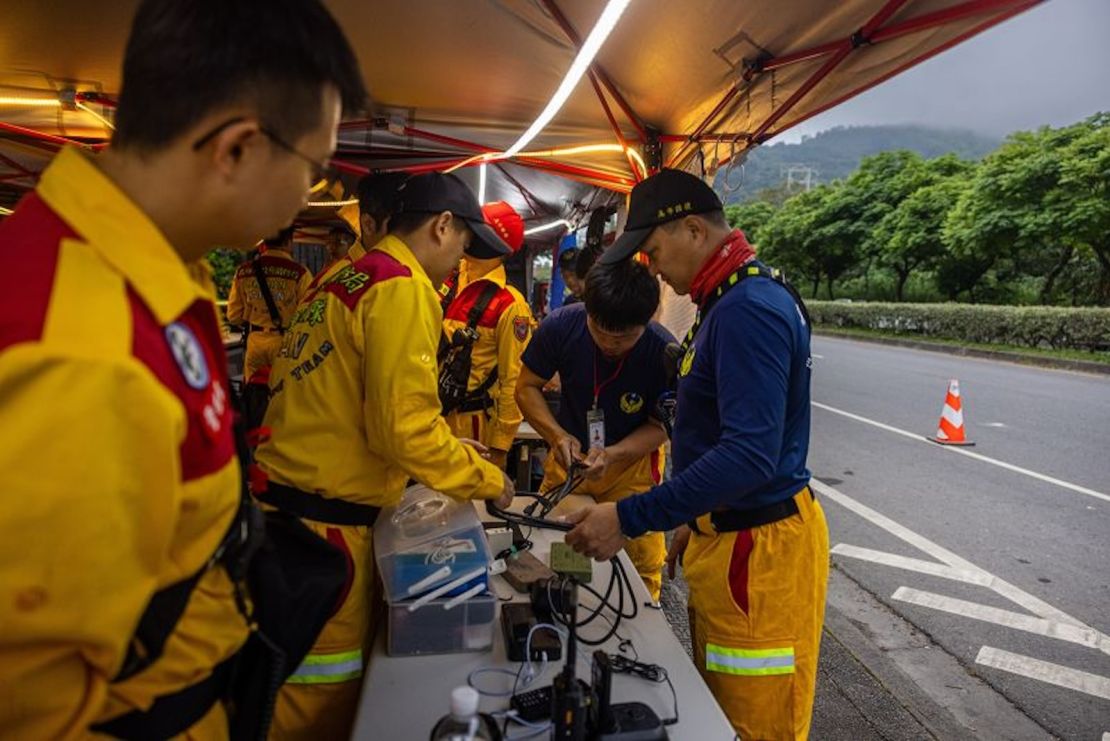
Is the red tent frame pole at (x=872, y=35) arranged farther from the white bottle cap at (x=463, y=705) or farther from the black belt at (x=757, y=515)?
the white bottle cap at (x=463, y=705)

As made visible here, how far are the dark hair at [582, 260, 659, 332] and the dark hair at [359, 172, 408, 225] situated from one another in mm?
843

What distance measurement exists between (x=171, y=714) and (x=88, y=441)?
0.58 meters

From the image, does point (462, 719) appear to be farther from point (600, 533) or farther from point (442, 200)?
point (442, 200)

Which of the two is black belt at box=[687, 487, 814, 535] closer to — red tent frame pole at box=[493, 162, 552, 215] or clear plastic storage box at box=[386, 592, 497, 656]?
clear plastic storage box at box=[386, 592, 497, 656]

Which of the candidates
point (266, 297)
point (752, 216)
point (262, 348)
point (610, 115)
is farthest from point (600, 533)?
point (752, 216)

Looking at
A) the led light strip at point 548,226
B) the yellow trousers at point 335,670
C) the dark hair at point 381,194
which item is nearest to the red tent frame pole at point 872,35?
the dark hair at point 381,194

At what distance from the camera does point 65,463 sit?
0.65 metres

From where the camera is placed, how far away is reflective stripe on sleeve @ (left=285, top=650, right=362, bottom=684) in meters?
1.78

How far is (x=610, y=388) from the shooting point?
3.02 m

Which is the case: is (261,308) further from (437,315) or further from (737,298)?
(737,298)

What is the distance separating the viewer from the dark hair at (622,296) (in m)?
2.69

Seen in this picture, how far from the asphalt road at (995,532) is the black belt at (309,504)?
296 centimetres

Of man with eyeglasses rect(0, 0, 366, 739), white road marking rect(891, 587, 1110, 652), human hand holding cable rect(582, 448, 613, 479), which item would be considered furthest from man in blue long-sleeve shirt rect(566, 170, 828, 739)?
white road marking rect(891, 587, 1110, 652)

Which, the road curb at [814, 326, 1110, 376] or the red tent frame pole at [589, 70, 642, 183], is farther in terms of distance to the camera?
the road curb at [814, 326, 1110, 376]
